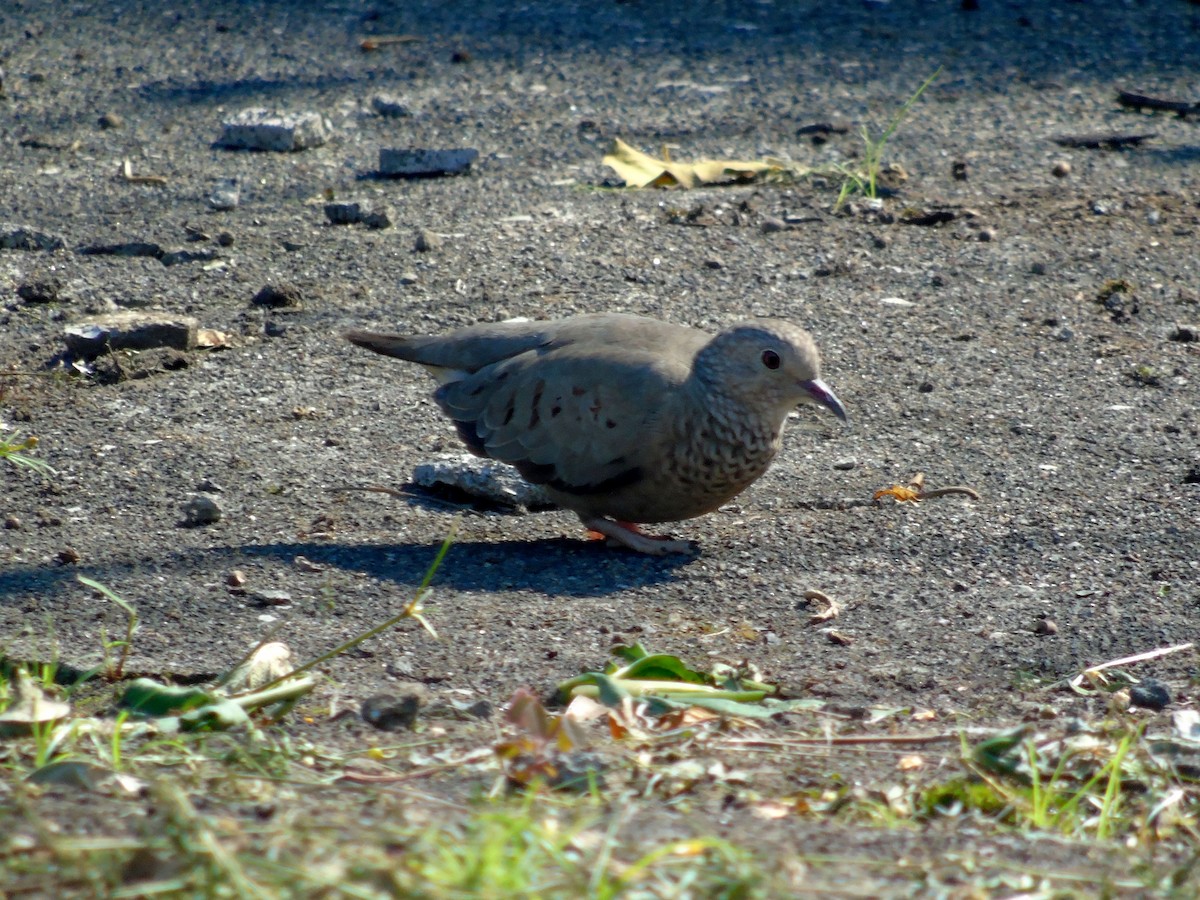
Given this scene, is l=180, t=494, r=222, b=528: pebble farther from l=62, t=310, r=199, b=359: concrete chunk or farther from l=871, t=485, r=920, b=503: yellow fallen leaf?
l=871, t=485, r=920, b=503: yellow fallen leaf

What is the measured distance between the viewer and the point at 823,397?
443cm

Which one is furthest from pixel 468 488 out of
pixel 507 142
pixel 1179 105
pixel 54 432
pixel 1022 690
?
pixel 1179 105

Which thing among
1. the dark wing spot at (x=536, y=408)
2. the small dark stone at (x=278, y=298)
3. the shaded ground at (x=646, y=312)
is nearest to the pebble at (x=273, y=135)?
the shaded ground at (x=646, y=312)

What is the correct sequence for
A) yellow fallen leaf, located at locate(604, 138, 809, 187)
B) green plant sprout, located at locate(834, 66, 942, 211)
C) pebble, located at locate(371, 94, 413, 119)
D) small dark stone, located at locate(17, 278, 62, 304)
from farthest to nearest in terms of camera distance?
pebble, located at locate(371, 94, 413, 119), yellow fallen leaf, located at locate(604, 138, 809, 187), green plant sprout, located at locate(834, 66, 942, 211), small dark stone, located at locate(17, 278, 62, 304)

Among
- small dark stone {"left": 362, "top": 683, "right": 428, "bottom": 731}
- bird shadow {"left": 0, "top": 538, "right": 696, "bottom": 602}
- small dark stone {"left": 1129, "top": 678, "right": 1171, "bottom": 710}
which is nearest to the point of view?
small dark stone {"left": 362, "top": 683, "right": 428, "bottom": 731}

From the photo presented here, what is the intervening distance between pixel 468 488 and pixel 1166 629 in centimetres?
214

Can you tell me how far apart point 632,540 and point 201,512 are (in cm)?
131

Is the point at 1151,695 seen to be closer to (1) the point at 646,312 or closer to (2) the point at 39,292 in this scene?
(1) the point at 646,312

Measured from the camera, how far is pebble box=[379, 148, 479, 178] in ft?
25.6

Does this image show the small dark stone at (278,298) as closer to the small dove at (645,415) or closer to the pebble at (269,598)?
the small dove at (645,415)

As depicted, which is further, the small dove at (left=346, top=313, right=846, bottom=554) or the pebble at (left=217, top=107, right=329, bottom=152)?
the pebble at (left=217, top=107, right=329, bottom=152)

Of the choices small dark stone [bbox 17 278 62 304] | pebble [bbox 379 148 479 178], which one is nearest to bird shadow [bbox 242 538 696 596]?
small dark stone [bbox 17 278 62 304]

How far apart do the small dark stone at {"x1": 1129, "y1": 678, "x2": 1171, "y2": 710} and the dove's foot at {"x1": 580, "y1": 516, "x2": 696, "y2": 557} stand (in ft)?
4.73

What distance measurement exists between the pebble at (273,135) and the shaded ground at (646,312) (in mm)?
159
